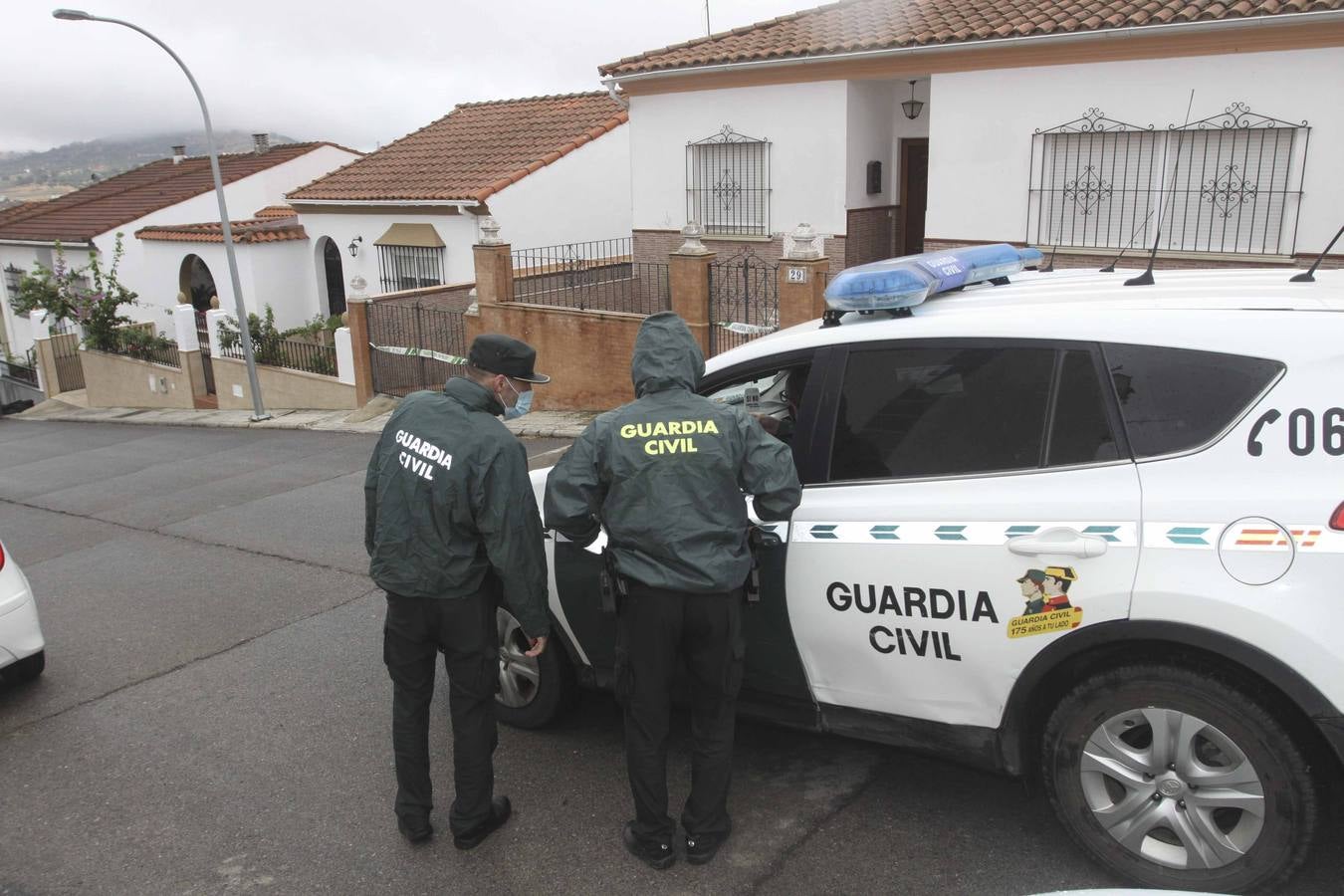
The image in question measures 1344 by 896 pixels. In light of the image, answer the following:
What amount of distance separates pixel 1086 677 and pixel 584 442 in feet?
5.62

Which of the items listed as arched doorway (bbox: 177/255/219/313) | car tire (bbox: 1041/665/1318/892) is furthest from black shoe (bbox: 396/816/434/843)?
arched doorway (bbox: 177/255/219/313)

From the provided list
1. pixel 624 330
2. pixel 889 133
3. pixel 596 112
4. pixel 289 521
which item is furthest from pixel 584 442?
pixel 596 112

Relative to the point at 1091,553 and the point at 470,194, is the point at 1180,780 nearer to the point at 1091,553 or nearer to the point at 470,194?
the point at 1091,553

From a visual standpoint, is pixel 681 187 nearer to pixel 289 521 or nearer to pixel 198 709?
pixel 289 521

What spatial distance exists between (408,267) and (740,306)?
8783mm

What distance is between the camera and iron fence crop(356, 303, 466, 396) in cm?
1548

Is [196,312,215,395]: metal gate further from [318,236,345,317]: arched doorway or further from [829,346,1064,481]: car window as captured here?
[829,346,1064,481]: car window

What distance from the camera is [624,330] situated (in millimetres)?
12508

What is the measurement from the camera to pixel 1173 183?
10852mm

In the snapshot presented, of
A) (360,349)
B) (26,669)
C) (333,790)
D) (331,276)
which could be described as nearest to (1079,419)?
(333,790)

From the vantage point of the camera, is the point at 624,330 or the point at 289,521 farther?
the point at 624,330

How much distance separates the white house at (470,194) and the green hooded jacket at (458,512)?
1355 centimetres

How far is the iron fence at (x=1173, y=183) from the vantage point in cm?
1032

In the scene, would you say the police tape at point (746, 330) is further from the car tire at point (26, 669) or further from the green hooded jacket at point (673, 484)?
the green hooded jacket at point (673, 484)
